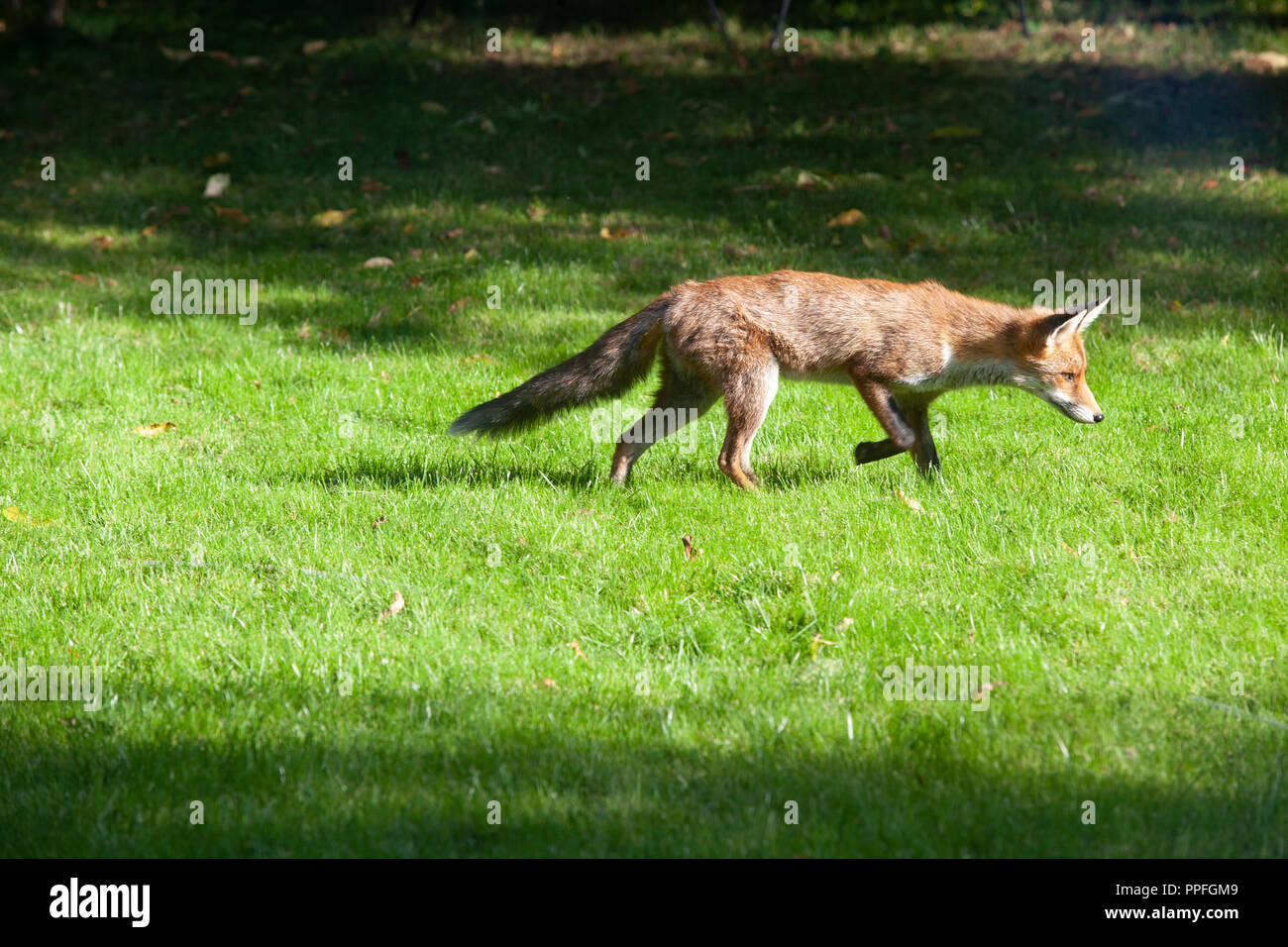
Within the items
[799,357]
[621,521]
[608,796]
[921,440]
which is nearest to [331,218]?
[799,357]

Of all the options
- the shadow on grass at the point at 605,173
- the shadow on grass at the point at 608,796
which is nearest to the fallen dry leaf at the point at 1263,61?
the shadow on grass at the point at 605,173

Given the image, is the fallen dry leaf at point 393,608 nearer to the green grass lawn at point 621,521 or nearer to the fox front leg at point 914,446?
the green grass lawn at point 621,521

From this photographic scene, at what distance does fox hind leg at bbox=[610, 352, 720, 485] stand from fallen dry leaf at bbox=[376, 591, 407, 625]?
1952 mm

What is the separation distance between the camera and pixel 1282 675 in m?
4.73

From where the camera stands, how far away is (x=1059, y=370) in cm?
719

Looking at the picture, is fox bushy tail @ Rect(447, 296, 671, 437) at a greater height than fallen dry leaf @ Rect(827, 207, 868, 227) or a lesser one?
lesser

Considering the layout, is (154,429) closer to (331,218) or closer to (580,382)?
(580,382)

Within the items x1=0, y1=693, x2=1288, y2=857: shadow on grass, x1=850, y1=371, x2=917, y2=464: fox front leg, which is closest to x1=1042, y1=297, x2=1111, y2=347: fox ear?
x1=850, y1=371, x2=917, y2=464: fox front leg

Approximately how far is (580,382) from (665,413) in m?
0.58

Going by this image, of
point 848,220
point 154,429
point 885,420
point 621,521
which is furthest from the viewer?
point 848,220

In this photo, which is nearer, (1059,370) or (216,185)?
(1059,370)

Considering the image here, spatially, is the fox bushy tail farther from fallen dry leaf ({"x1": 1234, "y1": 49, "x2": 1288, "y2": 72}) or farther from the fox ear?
fallen dry leaf ({"x1": 1234, "y1": 49, "x2": 1288, "y2": 72})

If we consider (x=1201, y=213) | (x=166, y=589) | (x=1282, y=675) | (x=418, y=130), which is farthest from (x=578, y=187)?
(x=1282, y=675)

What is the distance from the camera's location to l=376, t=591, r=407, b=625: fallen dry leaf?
17.8 ft
